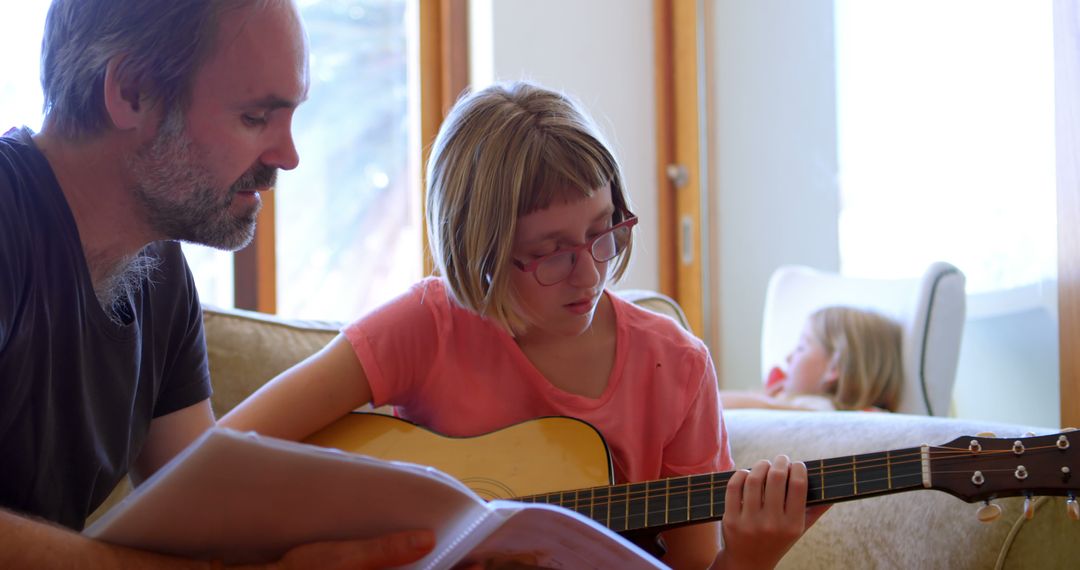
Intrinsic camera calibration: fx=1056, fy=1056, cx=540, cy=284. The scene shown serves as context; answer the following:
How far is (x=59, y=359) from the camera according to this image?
1102 millimetres

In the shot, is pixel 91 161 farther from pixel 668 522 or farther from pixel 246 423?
pixel 668 522

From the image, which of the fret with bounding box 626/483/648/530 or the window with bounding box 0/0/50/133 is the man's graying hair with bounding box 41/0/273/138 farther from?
the window with bounding box 0/0/50/133

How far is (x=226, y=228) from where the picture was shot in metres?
1.19

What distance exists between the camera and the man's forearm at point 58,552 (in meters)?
0.83

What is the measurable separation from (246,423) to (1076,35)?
1.56 meters

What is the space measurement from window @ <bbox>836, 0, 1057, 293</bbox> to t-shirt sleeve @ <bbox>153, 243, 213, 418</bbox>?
6.34 ft

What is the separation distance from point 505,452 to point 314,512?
Result: 45 centimetres

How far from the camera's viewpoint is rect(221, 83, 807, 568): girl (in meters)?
1.23

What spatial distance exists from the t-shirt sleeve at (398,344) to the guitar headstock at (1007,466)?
25.0 inches

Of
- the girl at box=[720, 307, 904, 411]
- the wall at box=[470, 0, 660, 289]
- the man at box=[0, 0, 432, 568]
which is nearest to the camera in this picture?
the man at box=[0, 0, 432, 568]

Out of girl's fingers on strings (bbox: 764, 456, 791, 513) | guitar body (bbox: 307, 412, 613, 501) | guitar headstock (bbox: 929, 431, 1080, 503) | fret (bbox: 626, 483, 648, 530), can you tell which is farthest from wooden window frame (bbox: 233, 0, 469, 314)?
guitar headstock (bbox: 929, 431, 1080, 503)

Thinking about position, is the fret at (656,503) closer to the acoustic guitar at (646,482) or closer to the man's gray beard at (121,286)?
the acoustic guitar at (646,482)

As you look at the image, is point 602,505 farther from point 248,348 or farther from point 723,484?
point 248,348

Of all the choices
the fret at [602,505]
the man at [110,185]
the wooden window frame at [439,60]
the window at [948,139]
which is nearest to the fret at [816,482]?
the fret at [602,505]
